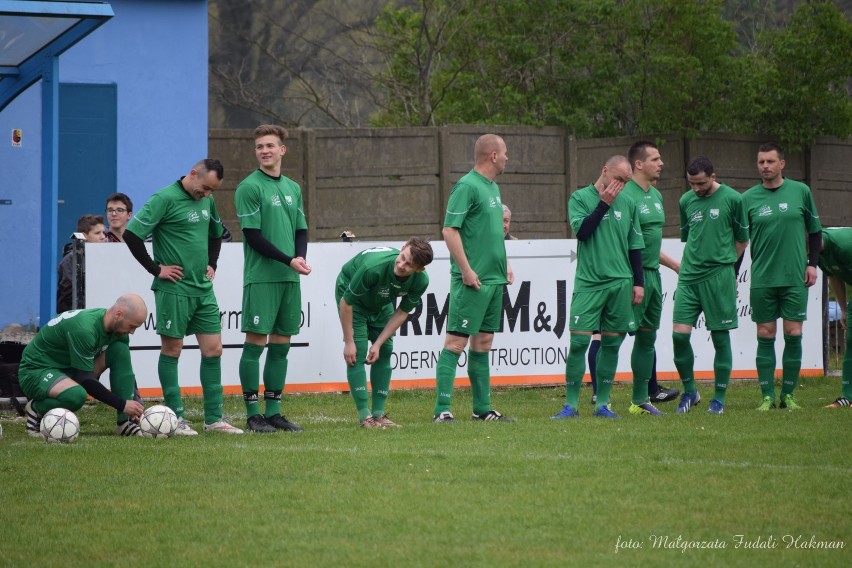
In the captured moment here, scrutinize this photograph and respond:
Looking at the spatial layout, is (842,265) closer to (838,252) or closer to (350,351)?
(838,252)

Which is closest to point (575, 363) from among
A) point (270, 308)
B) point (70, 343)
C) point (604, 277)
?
point (604, 277)

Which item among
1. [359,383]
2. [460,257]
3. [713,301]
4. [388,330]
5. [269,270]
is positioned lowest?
[359,383]

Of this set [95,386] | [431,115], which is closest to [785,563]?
[95,386]

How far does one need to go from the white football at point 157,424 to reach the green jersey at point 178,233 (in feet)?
3.25

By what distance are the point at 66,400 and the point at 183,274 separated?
1356 mm

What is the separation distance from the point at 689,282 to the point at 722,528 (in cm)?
570

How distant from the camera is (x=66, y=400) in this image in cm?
991

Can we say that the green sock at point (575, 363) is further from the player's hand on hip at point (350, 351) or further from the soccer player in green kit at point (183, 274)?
the soccer player in green kit at point (183, 274)

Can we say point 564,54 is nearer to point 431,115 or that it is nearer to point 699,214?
point 431,115

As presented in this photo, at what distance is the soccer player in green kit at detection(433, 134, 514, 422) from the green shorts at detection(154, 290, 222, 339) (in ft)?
6.40

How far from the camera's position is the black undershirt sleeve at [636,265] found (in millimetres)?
11141

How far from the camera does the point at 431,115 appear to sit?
2300 centimetres

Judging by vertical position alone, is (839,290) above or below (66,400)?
above

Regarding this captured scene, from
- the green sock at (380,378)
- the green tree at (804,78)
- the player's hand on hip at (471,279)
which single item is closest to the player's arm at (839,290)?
the player's hand on hip at (471,279)
